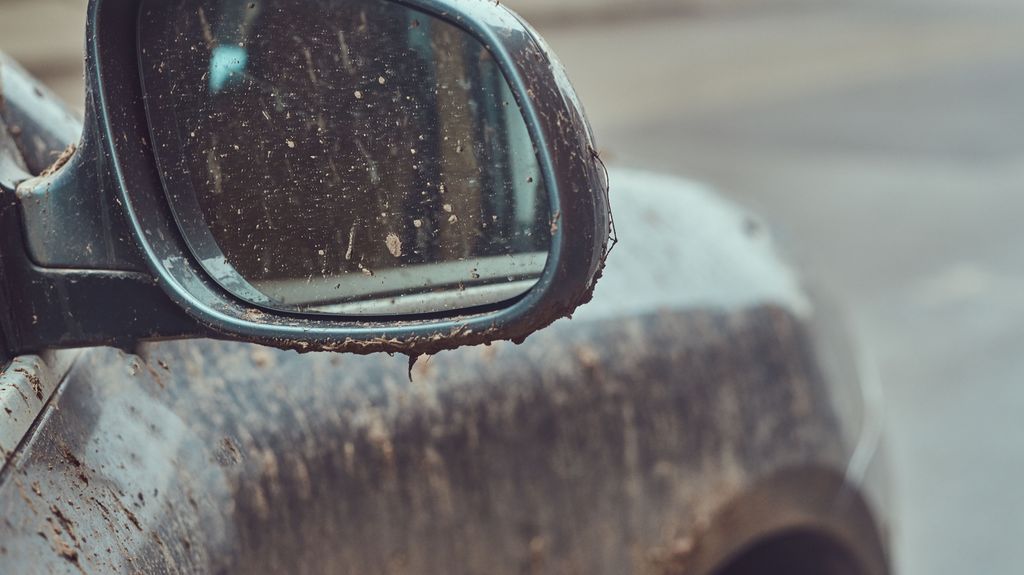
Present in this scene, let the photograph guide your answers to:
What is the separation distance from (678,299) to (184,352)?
0.93m

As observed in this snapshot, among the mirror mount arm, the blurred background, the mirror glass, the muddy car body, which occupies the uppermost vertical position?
the mirror glass

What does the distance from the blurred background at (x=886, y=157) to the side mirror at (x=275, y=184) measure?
Answer: 143 cm

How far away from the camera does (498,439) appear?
1.90 m

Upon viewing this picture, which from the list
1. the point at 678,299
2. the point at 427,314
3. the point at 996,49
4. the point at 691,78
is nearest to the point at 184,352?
the point at 427,314

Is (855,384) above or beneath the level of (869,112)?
above

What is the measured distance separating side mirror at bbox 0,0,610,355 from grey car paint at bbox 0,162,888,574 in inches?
5.3

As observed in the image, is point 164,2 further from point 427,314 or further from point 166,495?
point 166,495

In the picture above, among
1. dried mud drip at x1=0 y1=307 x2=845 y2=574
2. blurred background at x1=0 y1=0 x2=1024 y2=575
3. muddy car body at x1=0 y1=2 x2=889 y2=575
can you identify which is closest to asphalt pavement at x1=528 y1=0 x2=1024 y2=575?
blurred background at x1=0 y1=0 x2=1024 y2=575

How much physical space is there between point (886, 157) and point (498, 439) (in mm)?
9153

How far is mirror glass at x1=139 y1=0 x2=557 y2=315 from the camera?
1.27 meters

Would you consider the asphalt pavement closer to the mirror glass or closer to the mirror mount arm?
the mirror glass

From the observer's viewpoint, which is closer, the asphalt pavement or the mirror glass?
the mirror glass

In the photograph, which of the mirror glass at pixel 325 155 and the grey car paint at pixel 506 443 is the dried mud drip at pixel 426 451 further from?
the mirror glass at pixel 325 155

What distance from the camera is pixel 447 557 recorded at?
181cm
